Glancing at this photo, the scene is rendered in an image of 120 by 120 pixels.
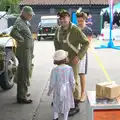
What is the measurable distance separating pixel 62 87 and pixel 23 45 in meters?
1.71

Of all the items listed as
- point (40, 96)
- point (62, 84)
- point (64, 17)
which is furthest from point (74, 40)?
point (40, 96)

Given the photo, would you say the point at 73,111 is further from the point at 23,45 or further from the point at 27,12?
the point at 27,12

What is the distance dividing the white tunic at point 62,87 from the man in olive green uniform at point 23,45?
1.52 meters

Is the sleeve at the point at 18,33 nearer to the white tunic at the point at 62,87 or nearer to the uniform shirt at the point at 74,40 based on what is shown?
the uniform shirt at the point at 74,40

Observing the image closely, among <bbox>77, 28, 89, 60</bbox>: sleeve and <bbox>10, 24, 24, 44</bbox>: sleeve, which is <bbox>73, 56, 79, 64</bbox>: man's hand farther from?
<bbox>10, 24, 24, 44</bbox>: sleeve

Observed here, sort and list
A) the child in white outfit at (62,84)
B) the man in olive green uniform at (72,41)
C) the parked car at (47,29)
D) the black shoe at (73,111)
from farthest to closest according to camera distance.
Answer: the parked car at (47,29) → the black shoe at (73,111) → the man in olive green uniform at (72,41) → the child in white outfit at (62,84)

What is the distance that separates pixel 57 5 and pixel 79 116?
31.4 metres

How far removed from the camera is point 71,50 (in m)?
5.78

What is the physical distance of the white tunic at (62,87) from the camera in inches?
196

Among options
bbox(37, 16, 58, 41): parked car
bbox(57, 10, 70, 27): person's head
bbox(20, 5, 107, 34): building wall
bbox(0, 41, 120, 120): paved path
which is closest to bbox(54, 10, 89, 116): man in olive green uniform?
bbox(57, 10, 70, 27): person's head

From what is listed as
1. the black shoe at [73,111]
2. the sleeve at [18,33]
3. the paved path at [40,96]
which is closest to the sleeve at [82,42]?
the black shoe at [73,111]

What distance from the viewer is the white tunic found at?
16.3ft

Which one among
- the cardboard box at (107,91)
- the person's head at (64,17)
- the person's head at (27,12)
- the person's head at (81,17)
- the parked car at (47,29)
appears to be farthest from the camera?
the parked car at (47,29)

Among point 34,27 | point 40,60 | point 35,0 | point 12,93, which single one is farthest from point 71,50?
point 35,0
